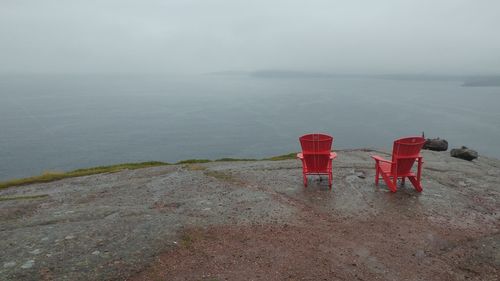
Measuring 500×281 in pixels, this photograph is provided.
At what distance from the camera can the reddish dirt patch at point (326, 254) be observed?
6863 millimetres

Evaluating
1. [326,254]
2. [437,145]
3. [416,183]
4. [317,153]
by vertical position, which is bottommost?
[437,145]

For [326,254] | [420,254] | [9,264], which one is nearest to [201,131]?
[9,264]

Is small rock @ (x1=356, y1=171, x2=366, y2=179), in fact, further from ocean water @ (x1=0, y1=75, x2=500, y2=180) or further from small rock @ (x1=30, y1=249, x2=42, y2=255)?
ocean water @ (x1=0, y1=75, x2=500, y2=180)

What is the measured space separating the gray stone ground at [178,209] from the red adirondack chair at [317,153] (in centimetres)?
57

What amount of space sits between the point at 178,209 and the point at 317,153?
477 cm

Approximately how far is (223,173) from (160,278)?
883 centimetres

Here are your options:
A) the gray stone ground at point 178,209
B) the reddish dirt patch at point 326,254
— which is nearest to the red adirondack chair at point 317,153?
the gray stone ground at point 178,209

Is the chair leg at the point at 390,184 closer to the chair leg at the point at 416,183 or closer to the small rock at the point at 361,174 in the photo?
the chair leg at the point at 416,183

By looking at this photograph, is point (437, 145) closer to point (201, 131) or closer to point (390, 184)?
point (390, 184)

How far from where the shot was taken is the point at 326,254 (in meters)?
7.62

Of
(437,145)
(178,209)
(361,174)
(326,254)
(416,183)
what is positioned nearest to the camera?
(326,254)

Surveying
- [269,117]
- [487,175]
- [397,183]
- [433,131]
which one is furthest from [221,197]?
[269,117]

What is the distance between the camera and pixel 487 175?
16000 mm

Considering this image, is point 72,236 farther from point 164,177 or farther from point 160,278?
point 164,177
